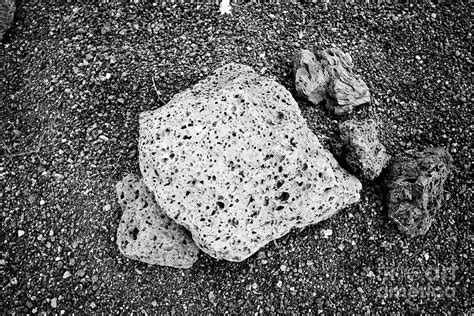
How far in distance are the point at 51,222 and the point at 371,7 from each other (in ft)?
9.07

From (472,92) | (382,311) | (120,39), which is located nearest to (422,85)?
(472,92)

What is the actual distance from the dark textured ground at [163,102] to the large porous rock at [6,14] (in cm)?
7

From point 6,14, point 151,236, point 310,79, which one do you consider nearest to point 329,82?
point 310,79

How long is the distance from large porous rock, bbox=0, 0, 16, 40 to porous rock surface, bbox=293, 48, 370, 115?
6.99 ft

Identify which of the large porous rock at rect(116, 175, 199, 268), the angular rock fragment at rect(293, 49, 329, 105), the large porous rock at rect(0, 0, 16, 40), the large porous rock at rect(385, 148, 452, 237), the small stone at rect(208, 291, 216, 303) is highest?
the angular rock fragment at rect(293, 49, 329, 105)

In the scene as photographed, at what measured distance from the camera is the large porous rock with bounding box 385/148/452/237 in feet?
9.59

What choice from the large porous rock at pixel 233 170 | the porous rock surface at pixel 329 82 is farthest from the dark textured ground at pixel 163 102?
the large porous rock at pixel 233 170

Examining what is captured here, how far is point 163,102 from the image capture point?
3229 millimetres

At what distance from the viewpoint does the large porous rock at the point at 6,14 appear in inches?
138

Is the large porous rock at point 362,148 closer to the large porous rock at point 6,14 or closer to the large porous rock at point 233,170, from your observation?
the large porous rock at point 233,170

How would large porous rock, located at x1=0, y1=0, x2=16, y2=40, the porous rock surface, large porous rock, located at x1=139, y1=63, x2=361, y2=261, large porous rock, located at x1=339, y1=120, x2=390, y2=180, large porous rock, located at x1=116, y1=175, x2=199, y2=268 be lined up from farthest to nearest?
large porous rock, located at x1=0, y1=0, x2=16, y2=40, the porous rock surface, large porous rock, located at x1=339, y1=120, x2=390, y2=180, large porous rock, located at x1=116, y1=175, x2=199, y2=268, large porous rock, located at x1=139, y1=63, x2=361, y2=261

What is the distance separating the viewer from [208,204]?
253cm

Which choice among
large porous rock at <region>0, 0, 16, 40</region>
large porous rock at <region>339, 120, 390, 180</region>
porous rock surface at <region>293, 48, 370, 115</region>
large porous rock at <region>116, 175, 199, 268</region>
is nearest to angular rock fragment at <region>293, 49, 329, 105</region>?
porous rock surface at <region>293, 48, 370, 115</region>

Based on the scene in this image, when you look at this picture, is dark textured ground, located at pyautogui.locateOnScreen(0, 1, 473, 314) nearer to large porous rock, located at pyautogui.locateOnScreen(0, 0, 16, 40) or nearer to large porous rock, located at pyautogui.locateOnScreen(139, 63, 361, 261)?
large porous rock, located at pyautogui.locateOnScreen(0, 0, 16, 40)
